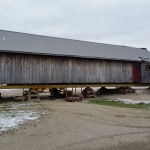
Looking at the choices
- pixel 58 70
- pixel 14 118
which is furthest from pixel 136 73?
pixel 14 118

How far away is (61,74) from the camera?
75.0 ft

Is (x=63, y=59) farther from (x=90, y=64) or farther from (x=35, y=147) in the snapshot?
(x=35, y=147)

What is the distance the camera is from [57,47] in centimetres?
2372

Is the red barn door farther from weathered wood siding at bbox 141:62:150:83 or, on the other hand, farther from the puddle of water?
the puddle of water

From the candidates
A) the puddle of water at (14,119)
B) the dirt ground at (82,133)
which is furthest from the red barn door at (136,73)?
the puddle of water at (14,119)

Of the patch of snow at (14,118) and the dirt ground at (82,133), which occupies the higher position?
the patch of snow at (14,118)

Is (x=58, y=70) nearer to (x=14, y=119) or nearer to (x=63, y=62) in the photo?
(x=63, y=62)

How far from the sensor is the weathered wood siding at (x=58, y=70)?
2016cm

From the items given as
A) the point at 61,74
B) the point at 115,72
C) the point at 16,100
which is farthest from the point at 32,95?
the point at 115,72

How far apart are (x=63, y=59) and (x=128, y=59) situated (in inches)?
313

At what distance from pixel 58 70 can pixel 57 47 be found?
235 cm

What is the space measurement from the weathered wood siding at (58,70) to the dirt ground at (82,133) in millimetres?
7452

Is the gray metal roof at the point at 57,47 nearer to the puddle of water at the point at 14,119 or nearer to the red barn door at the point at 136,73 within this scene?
the red barn door at the point at 136,73

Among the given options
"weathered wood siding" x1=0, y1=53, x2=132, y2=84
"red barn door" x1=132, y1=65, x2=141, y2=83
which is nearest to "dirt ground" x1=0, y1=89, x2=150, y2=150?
"weathered wood siding" x1=0, y1=53, x2=132, y2=84
